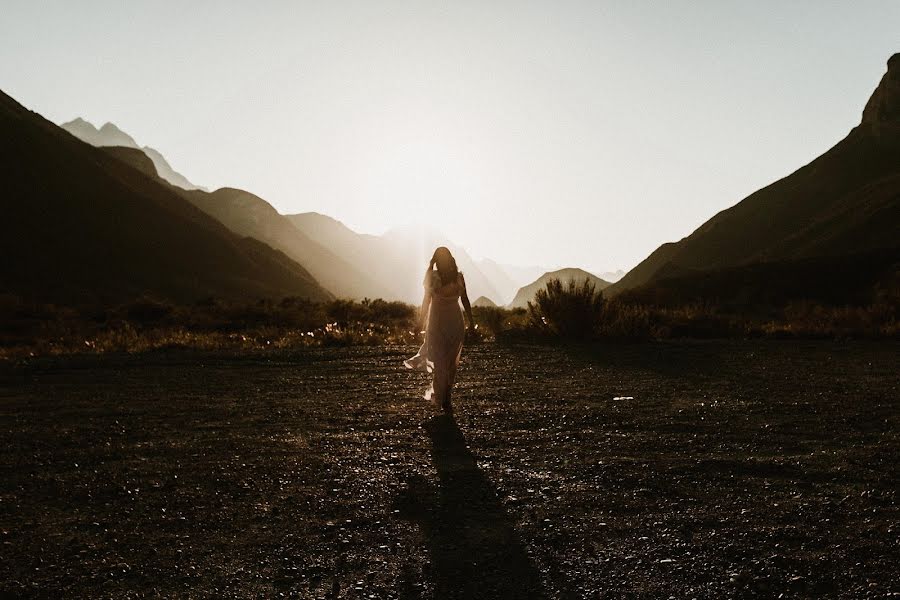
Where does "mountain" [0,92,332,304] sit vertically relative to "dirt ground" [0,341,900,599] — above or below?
above

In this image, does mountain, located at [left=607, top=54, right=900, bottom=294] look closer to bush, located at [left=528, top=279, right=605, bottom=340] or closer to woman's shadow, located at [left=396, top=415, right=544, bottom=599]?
bush, located at [left=528, top=279, right=605, bottom=340]

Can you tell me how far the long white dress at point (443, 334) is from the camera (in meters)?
8.29

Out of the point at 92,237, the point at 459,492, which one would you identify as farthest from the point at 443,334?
A: the point at 92,237

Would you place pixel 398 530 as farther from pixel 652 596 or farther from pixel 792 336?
pixel 792 336

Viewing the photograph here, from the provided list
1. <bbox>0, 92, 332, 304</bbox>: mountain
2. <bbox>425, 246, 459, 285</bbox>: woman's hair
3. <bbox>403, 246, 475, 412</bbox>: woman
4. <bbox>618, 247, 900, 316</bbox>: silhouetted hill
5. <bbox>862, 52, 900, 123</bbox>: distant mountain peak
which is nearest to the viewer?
<bbox>403, 246, 475, 412</bbox>: woman

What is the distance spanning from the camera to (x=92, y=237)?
7006cm

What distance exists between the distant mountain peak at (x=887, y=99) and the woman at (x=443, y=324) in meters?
117

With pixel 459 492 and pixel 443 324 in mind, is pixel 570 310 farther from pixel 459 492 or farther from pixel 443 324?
pixel 459 492

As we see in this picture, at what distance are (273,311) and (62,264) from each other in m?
39.9

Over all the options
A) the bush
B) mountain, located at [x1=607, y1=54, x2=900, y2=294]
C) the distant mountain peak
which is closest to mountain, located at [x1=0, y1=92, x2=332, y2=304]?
mountain, located at [x1=607, y1=54, x2=900, y2=294]

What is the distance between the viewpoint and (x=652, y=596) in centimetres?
318

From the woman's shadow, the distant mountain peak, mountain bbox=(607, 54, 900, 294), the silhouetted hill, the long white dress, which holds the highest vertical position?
the distant mountain peak

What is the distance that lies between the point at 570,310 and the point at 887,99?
4403 inches

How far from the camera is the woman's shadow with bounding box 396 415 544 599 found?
3.32m
